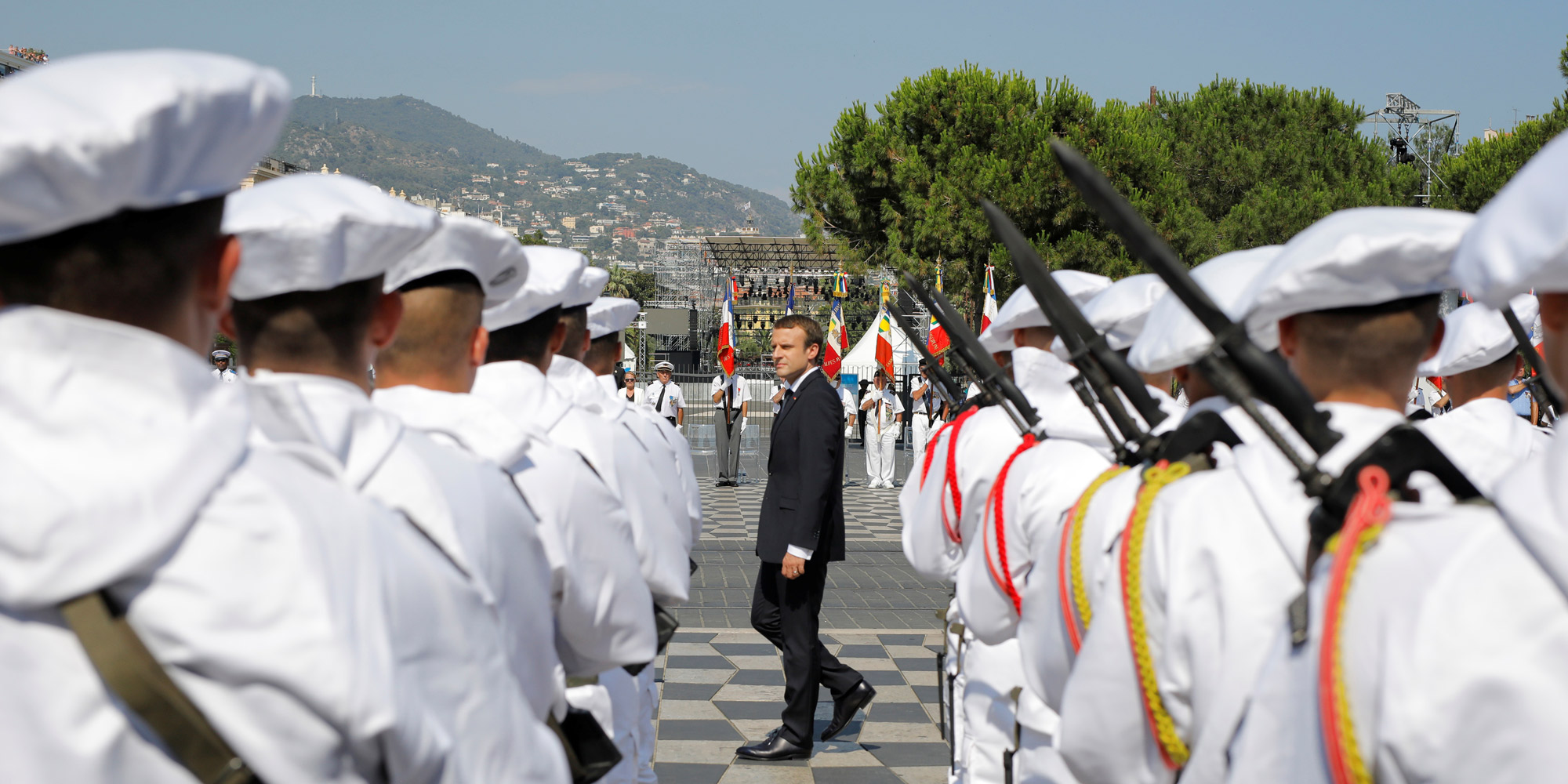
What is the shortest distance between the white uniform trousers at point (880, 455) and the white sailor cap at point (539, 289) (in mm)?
15295

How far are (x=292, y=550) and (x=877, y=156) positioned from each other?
3121 cm

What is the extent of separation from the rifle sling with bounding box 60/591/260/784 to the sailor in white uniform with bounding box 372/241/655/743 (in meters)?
1.03

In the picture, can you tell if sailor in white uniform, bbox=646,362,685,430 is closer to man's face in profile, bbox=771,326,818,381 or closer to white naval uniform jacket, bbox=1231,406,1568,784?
man's face in profile, bbox=771,326,818,381

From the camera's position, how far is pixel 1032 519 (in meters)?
3.49

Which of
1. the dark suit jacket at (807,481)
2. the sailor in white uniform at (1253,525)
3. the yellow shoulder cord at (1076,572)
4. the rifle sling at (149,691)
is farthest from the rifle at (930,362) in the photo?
the rifle sling at (149,691)

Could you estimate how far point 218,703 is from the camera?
48.9 inches

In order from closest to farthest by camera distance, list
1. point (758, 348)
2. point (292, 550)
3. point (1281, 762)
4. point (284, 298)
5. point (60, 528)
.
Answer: point (60, 528)
point (292, 550)
point (1281, 762)
point (284, 298)
point (758, 348)

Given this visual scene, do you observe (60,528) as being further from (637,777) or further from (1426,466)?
(637,777)

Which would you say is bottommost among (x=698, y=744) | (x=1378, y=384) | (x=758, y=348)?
(x=758, y=348)

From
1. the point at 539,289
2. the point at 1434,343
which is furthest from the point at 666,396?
the point at 1434,343

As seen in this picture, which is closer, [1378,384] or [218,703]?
[218,703]

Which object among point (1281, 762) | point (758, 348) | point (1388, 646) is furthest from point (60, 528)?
point (758, 348)

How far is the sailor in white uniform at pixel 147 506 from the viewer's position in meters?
1.18

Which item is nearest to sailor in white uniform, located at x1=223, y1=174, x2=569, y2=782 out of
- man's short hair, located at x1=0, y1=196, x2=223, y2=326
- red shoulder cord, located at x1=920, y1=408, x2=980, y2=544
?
man's short hair, located at x1=0, y1=196, x2=223, y2=326
